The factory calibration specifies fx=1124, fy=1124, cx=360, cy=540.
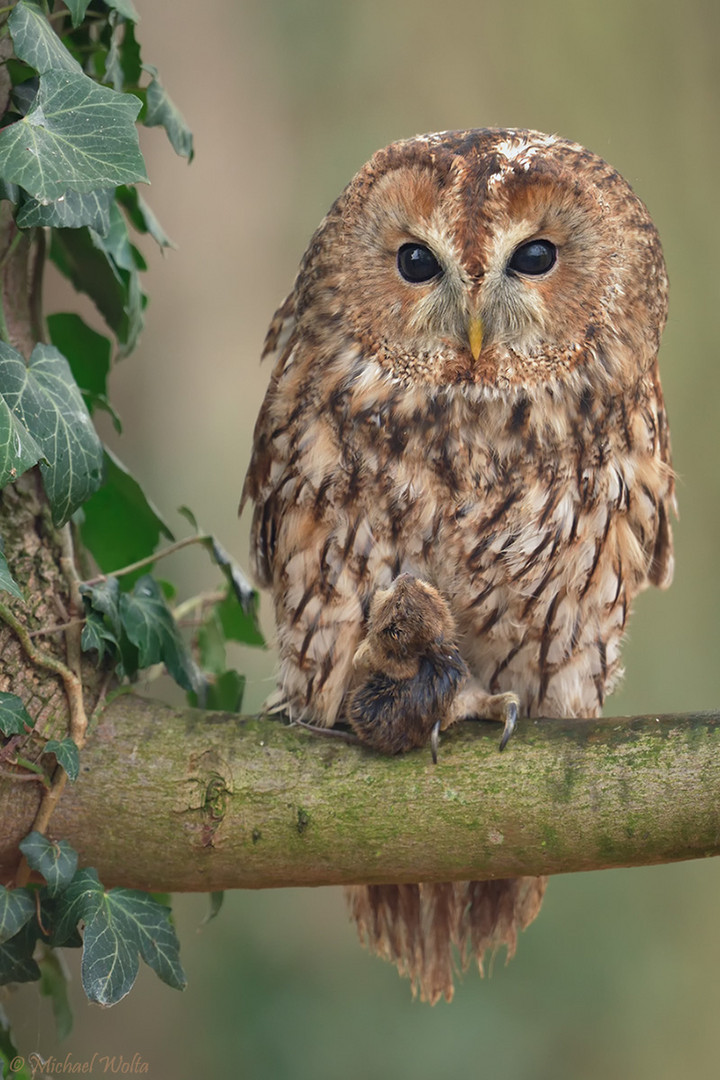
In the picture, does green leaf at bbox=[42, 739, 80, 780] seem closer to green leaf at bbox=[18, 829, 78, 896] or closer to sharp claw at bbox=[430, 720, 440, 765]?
green leaf at bbox=[18, 829, 78, 896]

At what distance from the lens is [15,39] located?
1016mm

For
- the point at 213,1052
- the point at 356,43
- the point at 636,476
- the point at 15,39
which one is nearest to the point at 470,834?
the point at 636,476

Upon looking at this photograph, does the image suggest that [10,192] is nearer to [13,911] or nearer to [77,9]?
[77,9]

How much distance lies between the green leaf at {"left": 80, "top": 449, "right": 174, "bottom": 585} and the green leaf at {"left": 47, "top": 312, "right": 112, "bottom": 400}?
0.35 ft

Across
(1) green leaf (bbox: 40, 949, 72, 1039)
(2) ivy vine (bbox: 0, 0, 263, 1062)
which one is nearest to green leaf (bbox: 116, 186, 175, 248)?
(2) ivy vine (bbox: 0, 0, 263, 1062)

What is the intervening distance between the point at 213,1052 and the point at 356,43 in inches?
115

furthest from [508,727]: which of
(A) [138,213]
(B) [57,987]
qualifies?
(A) [138,213]

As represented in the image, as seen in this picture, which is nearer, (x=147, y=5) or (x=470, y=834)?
(x=470, y=834)

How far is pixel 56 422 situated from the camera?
1104 mm

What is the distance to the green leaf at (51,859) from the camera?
1099mm

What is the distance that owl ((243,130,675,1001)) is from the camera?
132 centimetres

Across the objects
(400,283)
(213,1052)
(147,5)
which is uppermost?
(147,5)

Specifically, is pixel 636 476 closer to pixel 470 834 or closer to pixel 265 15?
pixel 470 834

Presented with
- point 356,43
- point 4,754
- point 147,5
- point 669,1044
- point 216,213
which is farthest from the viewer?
point 669,1044
